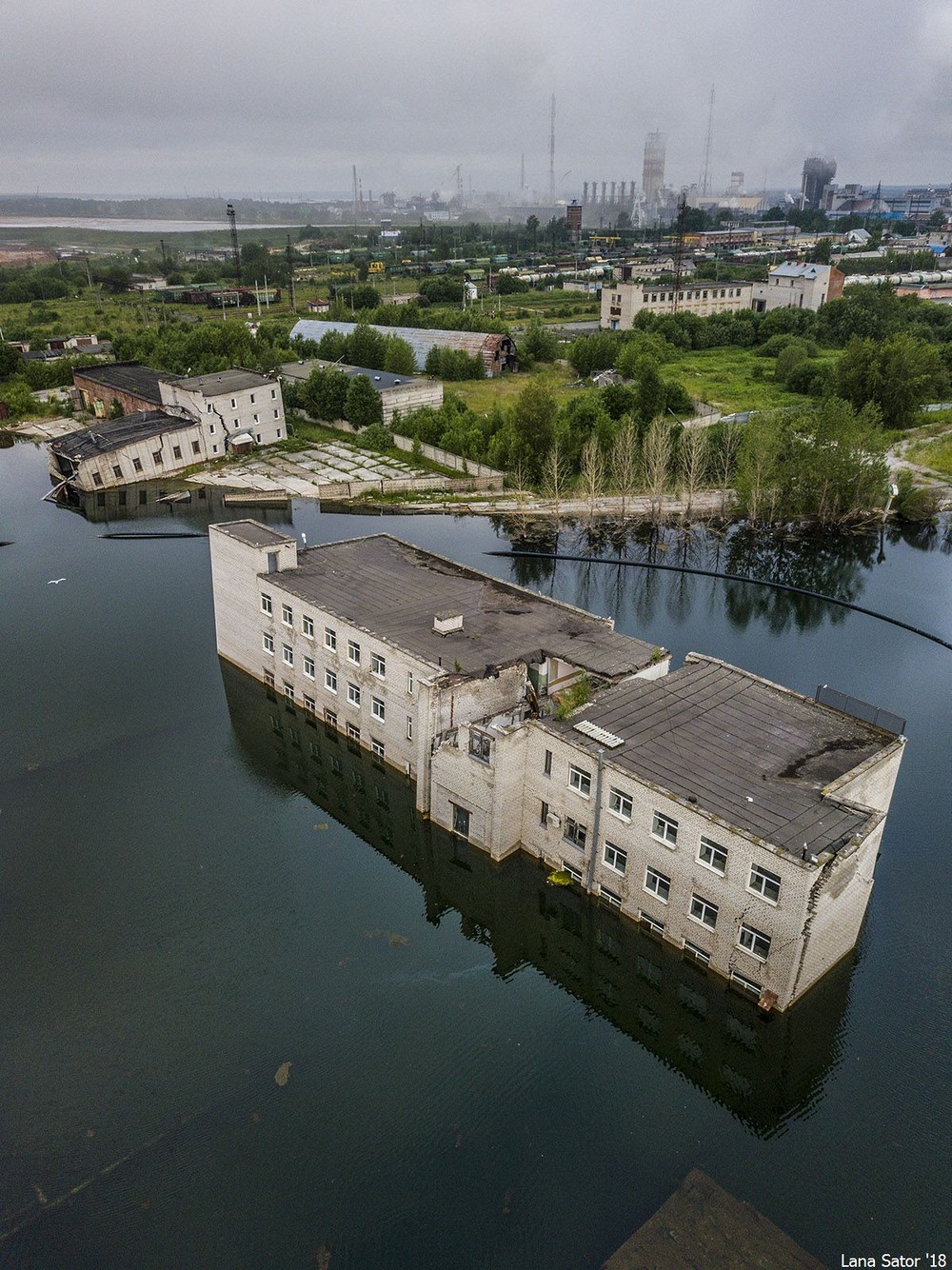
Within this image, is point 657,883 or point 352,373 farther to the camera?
point 352,373

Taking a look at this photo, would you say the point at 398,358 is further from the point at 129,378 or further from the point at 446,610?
the point at 446,610

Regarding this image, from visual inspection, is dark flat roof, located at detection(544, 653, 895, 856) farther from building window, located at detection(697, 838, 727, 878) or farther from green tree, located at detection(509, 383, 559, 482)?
green tree, located at detection(509, 383, 559, 482)

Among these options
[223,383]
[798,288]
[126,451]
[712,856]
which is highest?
[798,288]

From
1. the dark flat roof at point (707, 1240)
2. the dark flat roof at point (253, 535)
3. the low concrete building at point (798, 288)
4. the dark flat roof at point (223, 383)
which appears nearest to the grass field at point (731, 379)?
the low concrete building at point (798, 288)

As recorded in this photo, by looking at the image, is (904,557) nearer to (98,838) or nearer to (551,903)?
(551,903)

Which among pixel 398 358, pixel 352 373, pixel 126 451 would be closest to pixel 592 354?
pixel 398 358

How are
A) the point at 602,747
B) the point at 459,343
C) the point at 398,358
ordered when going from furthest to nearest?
1. the point at 459,343
2. the point at 398,358
3. the point at 602,747

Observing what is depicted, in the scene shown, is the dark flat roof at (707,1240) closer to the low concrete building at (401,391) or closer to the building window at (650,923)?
the building window at (650,923)

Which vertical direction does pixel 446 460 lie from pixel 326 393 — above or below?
below
